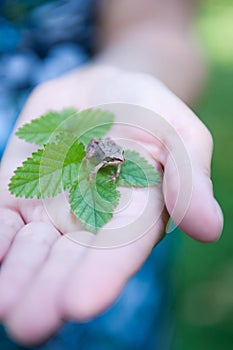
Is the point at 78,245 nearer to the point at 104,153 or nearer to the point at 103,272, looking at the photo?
the point at 103,272

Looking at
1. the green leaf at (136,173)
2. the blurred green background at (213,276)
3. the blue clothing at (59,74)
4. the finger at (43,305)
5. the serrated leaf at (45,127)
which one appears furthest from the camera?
the blurred green background at (213,276)

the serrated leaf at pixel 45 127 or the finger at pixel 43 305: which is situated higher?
the serrated leaf at pixel 45 127

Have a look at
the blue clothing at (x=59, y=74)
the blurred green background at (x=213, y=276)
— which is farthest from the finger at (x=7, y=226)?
the blurred green background at (x=213, y=276)

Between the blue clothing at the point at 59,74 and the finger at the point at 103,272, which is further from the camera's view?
the blue clothing at the point at 59,74

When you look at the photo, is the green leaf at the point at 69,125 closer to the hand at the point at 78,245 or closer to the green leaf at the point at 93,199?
the hand at the point at 78,245

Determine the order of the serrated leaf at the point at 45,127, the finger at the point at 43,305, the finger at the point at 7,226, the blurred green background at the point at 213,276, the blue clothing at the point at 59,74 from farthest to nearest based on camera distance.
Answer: the blurred green background at the point at 213,276 → the blue clothing at the point at 59,74 → the serrated leaf at the point at 45,127 → the finger at the point at 7,226 → the finger at the point at 43,305

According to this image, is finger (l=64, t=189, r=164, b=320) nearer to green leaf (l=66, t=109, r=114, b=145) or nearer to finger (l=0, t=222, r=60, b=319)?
finger (l=0, t=222, r=60, b=319)

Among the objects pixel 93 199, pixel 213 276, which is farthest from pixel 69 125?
pixel 213 276
